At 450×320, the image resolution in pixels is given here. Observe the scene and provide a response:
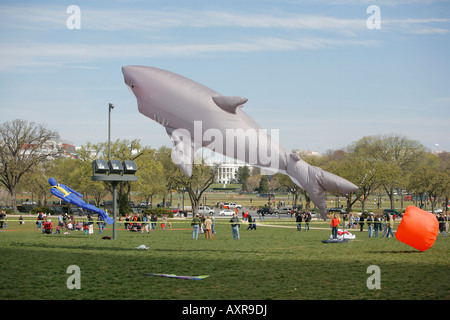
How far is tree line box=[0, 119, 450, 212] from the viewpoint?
6656cm

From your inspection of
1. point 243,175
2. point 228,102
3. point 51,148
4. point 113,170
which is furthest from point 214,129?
point 243,175

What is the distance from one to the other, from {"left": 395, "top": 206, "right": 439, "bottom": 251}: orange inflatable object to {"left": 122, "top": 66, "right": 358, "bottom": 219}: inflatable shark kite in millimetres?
6913

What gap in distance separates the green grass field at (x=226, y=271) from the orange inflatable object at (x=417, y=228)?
0.75 meters

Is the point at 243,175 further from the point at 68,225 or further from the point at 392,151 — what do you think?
the point at 68,225

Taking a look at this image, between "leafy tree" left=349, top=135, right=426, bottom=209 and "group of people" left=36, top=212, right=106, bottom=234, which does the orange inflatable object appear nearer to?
"group of people" left=36, top=212, right=106, bottom=234

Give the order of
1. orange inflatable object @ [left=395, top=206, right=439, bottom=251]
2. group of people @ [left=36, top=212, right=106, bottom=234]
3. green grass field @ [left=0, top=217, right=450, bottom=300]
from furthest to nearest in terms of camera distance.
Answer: group of people @ [left=36, top=212, right=106, bottom=234] < orange inflatable object @ [left=395, top=206, right=439, bottom=251] < green grass field @ [left=0, top=217, right=450, bottom=300]

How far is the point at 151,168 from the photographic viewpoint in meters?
66.1

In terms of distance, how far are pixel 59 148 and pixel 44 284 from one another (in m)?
65.0

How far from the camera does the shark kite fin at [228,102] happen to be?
661 inches

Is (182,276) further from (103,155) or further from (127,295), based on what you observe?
(103,155)

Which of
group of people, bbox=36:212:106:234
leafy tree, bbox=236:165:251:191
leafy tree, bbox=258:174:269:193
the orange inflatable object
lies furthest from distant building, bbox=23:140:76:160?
leafy tree, bbox=258:174:269:193

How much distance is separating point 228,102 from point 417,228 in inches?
442

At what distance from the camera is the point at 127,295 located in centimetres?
1414

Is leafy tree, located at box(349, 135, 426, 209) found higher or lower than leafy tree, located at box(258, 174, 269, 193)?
higher
